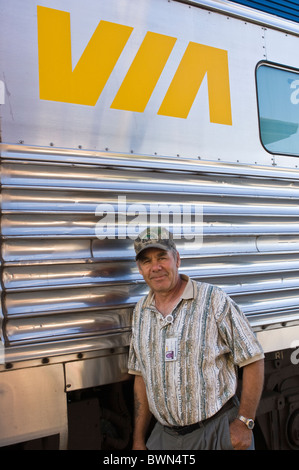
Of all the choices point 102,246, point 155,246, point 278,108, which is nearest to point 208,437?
point 155,246

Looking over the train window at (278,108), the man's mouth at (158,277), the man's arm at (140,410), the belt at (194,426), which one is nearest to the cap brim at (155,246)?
the man's mouth at (158,277)

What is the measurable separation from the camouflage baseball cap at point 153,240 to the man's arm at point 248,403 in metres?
0.65

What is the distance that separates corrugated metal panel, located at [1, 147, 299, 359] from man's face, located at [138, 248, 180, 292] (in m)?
0.13

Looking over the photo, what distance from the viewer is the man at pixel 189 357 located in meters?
1.88

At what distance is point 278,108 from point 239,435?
72.9 inches

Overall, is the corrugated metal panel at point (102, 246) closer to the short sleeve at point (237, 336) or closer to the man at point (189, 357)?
the man at point (189, 357)

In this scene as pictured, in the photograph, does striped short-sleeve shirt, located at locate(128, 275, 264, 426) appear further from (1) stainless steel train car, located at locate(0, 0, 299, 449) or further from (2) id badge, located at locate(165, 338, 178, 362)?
(1) stainless steel train car, located at locate(0, 0, 299, 449)

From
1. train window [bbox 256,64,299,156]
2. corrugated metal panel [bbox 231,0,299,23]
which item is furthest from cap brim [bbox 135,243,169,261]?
corrugated metal panel [bbox 231,0,299,23]

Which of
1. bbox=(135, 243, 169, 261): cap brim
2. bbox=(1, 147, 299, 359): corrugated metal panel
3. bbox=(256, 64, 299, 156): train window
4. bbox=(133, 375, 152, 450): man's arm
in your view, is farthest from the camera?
bbox=(256, 64, 299, 156): train window

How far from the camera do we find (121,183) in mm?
2100

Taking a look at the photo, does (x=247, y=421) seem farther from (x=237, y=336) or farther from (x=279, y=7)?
(x=279, y=7)

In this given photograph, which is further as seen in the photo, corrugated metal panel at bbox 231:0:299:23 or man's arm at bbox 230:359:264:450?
corrugated metal panel at bbox 231:0:299:23

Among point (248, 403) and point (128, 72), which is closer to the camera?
point (248, 403)

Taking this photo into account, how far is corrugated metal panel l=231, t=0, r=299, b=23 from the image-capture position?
2664mm
